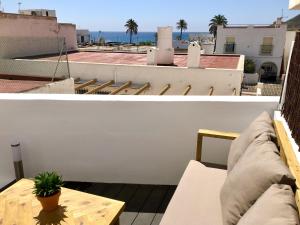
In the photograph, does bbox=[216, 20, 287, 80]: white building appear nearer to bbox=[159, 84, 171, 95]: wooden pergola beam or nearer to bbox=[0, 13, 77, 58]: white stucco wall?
bbox=[0, 13, 77, 58]: white stucco wall

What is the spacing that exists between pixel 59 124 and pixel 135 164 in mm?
946

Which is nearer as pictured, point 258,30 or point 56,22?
point 56,22

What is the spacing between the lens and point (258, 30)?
95.0 feet

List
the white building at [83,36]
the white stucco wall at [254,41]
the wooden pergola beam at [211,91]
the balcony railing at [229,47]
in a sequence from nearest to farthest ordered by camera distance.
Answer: the wooden pergola beam at [211,91]
the white stucco wall at [254,41]
the balcony railing at [229,47]
the white building at [83,36]

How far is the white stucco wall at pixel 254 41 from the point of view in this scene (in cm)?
2850

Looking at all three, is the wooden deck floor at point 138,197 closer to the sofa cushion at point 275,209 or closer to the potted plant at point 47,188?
the potted plant at point 47,188

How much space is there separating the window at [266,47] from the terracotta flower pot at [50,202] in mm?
30984

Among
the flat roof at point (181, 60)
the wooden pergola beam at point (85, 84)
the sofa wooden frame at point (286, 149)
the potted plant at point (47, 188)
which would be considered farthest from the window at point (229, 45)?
the potted plant at point (47, 188)

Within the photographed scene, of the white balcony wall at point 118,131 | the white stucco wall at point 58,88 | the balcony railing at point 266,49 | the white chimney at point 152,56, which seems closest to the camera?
the white balcony wall at point 118,131

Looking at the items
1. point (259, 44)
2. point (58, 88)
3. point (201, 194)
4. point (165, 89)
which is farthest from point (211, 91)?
point (259, 44)

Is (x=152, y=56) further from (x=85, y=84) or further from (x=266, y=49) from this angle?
(x=266, y=49)

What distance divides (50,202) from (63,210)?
0.11m

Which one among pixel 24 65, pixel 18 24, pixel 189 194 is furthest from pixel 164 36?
pixel 189 194

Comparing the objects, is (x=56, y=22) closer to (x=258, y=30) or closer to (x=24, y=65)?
(x=24, y=65)
